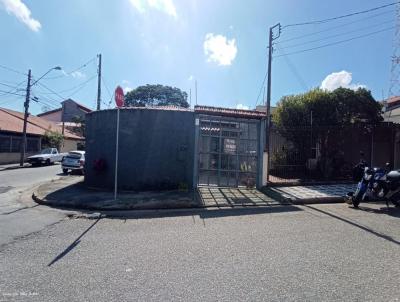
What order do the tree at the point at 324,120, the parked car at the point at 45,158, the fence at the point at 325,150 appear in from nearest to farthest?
the fence at the point at 325,150 < the tree at the point at 324,120 < the parked car at the point at 45,158

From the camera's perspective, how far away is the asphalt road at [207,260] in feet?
13.8

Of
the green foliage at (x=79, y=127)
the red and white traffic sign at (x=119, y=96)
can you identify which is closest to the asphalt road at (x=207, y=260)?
the red and white traffic sign at (x=119, y=96)

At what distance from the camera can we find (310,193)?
1245 centimetres

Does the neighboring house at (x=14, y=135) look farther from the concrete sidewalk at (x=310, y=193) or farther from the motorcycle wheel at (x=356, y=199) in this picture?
the motorcycle wheel at (x=356, y=199)

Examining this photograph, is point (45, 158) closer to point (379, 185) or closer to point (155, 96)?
point (379, 185)

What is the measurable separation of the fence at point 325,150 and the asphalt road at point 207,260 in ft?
25.0

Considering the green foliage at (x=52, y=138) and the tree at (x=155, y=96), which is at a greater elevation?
the tree at (x=155, y=96)

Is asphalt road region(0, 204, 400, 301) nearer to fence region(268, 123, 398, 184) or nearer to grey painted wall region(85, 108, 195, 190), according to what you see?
grey painted wall region(85, 108, 195, 190)

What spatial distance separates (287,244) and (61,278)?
148 inches

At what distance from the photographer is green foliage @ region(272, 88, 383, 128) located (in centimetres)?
1734

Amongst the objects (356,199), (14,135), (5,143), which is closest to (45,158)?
(5,143)

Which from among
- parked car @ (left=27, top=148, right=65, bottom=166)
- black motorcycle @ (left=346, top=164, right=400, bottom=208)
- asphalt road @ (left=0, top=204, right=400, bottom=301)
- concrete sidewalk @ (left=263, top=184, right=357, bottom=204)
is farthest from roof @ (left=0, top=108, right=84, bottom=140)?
black motorcycle @ (left=346, top=164, right=400, bottom=208)

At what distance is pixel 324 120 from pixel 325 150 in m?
1.47

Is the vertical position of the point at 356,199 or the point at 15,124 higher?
the point at 15,124
